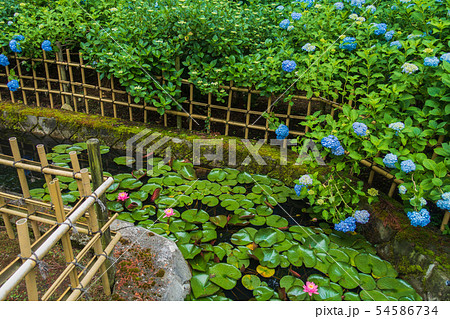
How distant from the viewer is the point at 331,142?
209 centimetres

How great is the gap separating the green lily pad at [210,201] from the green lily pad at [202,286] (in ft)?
2.34

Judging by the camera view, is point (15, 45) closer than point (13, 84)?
Yes

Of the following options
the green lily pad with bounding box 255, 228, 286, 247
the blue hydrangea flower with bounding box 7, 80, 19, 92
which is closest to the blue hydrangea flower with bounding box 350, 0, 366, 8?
the green lily pad with bounding box 255, 228, 286, 247

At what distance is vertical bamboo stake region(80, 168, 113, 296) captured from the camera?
4.79 feet

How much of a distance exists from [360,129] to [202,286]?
1308 millimetres

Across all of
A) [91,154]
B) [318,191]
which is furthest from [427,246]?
[91,154]

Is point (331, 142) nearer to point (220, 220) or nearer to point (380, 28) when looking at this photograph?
point (220, 220)

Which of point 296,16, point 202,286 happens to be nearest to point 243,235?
point 202,286

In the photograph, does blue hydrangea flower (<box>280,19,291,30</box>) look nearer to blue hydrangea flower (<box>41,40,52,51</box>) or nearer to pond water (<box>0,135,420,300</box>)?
pond water (<box>0,135,420,300</box>)

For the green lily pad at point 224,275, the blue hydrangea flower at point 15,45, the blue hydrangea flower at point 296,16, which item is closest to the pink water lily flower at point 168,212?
the green lily pad at point 224,275

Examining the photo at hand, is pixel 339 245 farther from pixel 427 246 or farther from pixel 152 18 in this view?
pixel 152 18

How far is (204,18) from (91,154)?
1.99 metres

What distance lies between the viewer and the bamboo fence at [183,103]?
318cm

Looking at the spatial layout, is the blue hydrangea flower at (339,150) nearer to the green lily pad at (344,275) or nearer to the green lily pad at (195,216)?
the green lily pad at (344,275)
